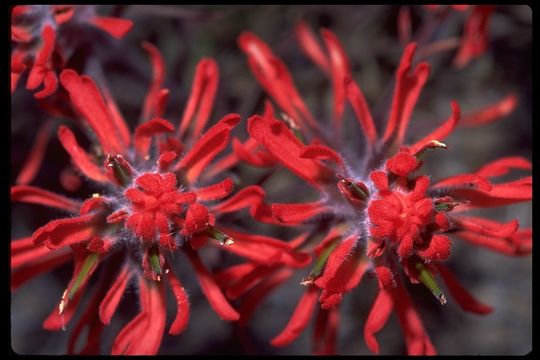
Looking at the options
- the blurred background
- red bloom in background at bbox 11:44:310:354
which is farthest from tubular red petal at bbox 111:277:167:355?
the blurred background

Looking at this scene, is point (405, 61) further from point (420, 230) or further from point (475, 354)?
point (475, 354)

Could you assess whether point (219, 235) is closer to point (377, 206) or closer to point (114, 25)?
point (377, 206)

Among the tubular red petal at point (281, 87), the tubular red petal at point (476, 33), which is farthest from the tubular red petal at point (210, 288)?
the tubular red petal at point (476, 33)

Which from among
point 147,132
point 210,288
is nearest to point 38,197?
point 147,132

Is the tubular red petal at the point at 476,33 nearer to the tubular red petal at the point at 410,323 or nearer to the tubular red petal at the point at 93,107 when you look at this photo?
the tubular red petal at the point at 410,323
